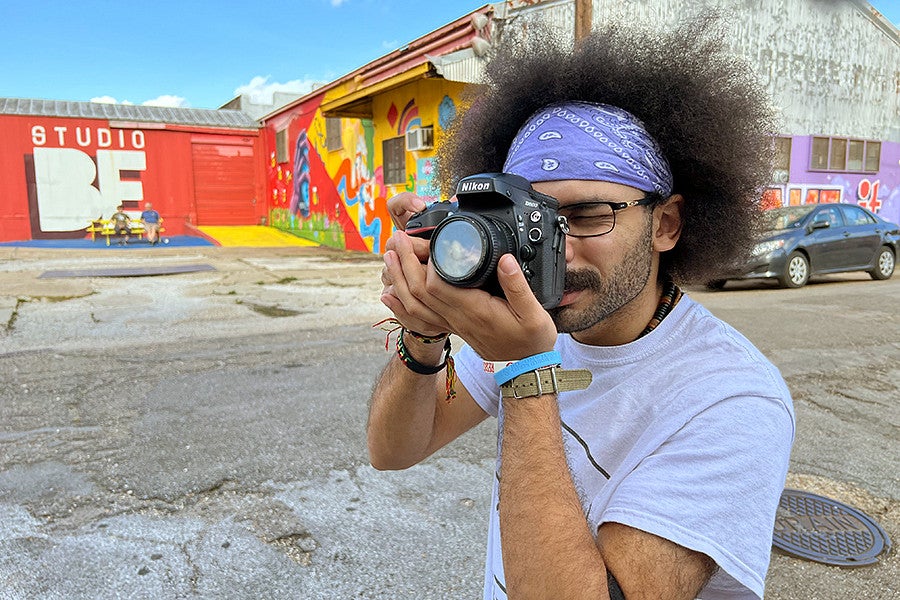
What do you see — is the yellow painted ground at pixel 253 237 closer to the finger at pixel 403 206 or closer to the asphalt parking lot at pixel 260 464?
the asphalt parking lot at pixel 260 464

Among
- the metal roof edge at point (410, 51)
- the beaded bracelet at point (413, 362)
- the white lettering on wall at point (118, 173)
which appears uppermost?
the metal roof edge at point (410, 51)

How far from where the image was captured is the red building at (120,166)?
1964 cm

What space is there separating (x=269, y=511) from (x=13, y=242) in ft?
68.2

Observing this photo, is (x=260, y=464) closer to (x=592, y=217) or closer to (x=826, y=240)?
(x=592, y=217)

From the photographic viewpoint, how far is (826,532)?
269 cm

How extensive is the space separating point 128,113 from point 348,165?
9570 mm

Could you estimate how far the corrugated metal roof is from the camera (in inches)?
784

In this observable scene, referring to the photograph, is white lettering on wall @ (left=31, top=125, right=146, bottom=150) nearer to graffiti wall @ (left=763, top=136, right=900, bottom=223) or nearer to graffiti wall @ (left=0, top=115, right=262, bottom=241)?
graffiti wall @ (left=0, top=115, right=262, bottom=241)

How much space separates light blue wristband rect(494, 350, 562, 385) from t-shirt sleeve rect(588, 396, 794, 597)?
0.21m

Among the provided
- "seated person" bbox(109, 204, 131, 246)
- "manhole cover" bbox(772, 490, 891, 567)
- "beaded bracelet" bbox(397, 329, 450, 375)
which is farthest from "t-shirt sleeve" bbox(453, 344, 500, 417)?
"seated person" bbox(109, 204, 131, 246)

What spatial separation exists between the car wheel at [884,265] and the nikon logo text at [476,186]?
12.1 m

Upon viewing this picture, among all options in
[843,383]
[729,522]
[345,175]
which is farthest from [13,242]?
[729,522]

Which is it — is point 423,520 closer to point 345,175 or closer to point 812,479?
point 812,479

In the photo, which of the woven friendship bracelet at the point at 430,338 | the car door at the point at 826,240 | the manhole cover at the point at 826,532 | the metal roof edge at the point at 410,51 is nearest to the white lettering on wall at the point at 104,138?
the metal roof edge at the point at 410,51
